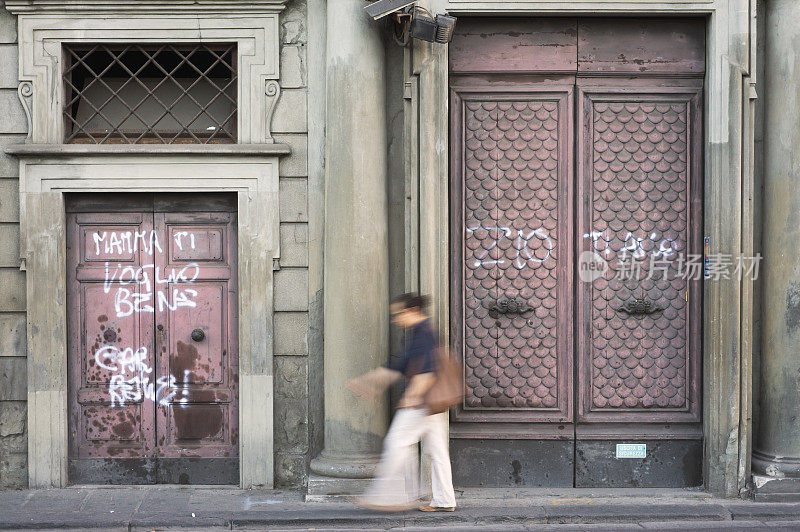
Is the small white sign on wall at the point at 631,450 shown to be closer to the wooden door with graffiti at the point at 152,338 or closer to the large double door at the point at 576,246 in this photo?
the large double door at the point at 576,246

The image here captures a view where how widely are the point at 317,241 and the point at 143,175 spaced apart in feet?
5.12

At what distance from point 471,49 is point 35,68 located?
3.70 m

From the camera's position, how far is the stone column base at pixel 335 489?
6387 mm

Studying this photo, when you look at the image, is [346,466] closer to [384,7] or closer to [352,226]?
[352,226]

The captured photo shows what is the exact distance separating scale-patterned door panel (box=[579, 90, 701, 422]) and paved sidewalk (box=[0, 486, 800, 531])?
2.60 feet

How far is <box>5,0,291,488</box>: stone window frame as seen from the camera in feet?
22.1

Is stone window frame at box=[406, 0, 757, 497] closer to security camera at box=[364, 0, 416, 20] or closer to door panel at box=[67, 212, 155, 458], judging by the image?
security camera at box=[364, 0, 416, 20]

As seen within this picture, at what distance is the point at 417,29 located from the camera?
6324 mm

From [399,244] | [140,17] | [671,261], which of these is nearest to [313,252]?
[399,244]

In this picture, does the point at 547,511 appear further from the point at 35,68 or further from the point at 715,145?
the point at 35,68

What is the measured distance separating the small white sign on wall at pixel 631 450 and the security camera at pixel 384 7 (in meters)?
4.05

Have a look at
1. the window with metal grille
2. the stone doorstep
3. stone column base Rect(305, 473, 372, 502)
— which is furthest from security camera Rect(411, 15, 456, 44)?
the stone doorstep

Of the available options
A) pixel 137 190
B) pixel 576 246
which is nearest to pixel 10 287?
pixel 137 190

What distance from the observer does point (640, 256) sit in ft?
22.4
